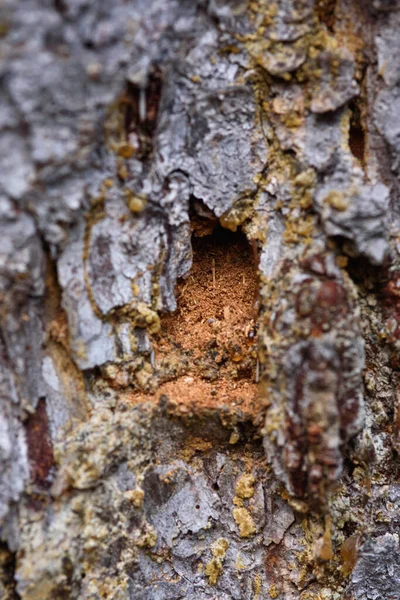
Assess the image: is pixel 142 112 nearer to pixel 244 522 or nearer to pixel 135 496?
pixel 135 496

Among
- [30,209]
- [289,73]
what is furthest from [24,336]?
[289,73]

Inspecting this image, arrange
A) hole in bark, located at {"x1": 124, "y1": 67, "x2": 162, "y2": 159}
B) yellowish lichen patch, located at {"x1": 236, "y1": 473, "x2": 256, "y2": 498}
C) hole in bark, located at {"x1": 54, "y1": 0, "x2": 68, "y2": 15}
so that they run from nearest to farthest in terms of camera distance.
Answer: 1. hole in bark, located at {"x1": 54, "y1": 0, "x2": 68, "y2": 15}
2. hole in bark, located at {"x1": 124, "y1": 67, "x2": 162, "y2": 159}
3. yellowish lichen patch, located at {"x1": 236, "y1": 473, "x2": 256, "y2": 498}

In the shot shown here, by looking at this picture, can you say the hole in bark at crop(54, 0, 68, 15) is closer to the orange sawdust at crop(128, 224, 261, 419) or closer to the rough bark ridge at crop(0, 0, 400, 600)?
the rough bark ridge at crop(0, 0, 400, 600)

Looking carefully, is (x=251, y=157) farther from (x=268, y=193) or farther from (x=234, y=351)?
(x=234, y=351)

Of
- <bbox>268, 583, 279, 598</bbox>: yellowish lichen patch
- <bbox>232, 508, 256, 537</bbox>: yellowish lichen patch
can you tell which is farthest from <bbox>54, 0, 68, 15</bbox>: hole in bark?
<bbox>268, 583, 279, 598</bbox>: yellowish lichen patch

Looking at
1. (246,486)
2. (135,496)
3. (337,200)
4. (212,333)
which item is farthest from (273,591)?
(337,200)

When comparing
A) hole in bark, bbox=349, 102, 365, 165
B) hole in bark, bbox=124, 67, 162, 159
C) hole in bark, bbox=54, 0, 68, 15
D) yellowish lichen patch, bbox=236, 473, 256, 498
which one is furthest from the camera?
yellowish lichen patch, bbox=236, 473, 256, 498

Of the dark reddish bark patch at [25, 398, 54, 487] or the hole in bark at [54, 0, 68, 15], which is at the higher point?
the hole in bark at [54, 0, 68, 15]

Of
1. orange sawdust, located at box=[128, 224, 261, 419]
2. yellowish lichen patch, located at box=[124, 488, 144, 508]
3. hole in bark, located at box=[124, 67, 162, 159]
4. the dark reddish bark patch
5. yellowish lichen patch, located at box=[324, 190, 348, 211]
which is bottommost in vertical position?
yellowish lichen patch, located at box=[124, 488, 144, 508]

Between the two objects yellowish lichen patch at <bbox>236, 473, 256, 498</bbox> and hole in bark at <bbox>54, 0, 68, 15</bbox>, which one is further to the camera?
yellowish lichen patch at <bbox>236, 473, 256, 498</bbox>

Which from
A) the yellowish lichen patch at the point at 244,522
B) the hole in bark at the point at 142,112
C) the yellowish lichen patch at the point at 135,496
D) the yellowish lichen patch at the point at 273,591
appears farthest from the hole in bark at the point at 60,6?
the yellowish lichen patch at the point at 273,591
